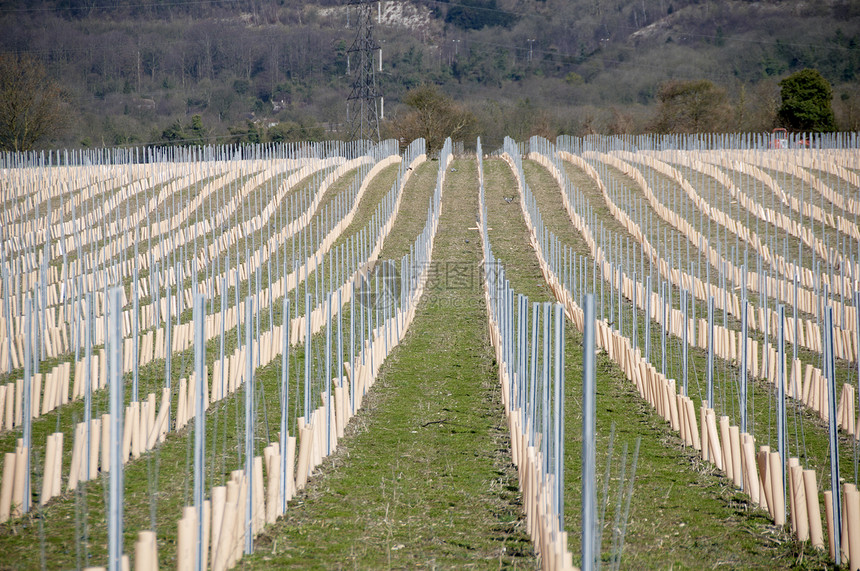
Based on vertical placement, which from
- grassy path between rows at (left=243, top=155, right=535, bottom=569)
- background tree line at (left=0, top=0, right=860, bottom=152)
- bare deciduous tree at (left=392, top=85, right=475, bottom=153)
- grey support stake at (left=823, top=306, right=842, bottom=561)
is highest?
background tree line at (left=0, top=0, right=860, bottom=152)

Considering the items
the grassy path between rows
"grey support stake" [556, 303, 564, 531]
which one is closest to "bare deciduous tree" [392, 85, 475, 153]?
the grassy path between rows

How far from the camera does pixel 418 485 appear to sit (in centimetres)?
728

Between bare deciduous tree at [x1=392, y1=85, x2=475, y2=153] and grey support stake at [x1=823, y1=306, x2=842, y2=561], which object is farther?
bare deciduous tree at [x1=392, y1=85, x2=475, y2=153]

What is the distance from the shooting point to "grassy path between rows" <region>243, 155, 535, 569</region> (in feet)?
19.2

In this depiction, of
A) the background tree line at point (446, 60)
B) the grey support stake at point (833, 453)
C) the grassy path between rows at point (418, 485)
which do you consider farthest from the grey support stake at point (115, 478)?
the background tree line at point (446, 60)

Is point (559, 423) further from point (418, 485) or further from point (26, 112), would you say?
point (26, 112)

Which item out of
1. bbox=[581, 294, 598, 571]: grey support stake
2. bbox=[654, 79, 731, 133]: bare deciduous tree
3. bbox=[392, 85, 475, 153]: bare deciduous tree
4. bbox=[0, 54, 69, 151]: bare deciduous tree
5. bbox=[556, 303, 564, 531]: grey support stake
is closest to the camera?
bbox=[581, 294, 598, 571]: grey support stake

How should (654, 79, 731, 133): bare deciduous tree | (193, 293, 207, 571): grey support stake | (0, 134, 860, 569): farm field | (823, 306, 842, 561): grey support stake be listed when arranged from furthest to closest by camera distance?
1. (654, 79, 731, 133): bare deciduous tree
2. (0, 134, 860, 569): farm field
3. (823, 306, 842, 561): grey support stake
4. (193, 293, 207, 571): grey support stake

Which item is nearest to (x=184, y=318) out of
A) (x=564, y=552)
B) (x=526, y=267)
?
(x=526, y=267)

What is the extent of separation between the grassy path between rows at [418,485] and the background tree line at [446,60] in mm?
53419

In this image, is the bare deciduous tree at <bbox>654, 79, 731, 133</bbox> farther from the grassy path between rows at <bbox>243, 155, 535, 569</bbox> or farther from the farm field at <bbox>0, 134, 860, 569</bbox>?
the grassy path between rows at <bbox>243, 155, 535, 569</bbox>

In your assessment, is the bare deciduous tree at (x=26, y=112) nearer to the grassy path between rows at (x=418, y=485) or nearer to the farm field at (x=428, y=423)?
the farm field at (x=428, y=423)

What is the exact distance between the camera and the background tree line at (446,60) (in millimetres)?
74562

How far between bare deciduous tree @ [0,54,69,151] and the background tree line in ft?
52.0
